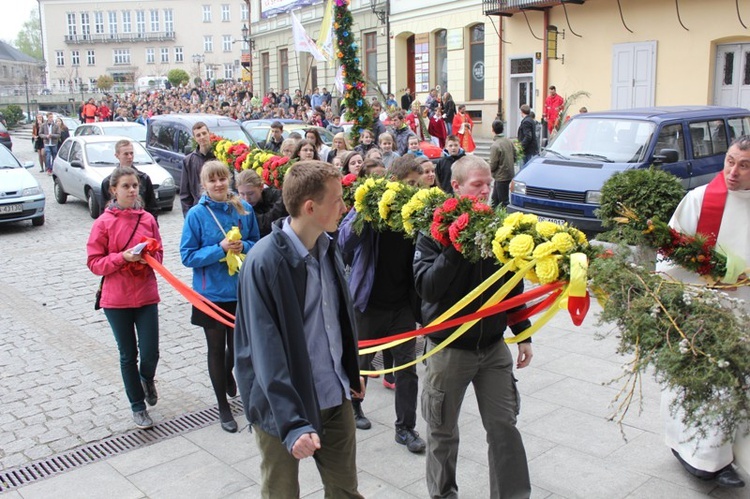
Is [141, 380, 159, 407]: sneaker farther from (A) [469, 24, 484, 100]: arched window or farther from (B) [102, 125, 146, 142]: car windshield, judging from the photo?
(A) [469, 24, 484, 100]: arched window

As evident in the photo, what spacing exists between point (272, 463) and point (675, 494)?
2.56m

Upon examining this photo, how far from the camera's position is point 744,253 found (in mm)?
4172

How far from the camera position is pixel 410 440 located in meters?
5.14

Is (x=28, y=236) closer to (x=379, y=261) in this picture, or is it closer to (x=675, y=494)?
(x=379, y=261)

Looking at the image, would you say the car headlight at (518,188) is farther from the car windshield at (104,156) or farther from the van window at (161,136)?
the van window at (161,136)

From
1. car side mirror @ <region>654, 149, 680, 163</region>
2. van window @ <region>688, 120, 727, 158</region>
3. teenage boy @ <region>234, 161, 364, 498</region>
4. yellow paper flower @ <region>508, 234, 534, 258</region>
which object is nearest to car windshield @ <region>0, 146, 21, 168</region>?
car side mirror @ <region>654, 149, 680, 163</region>

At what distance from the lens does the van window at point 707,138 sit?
11445 mm

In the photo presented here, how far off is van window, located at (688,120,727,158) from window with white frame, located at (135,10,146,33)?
94418 mm

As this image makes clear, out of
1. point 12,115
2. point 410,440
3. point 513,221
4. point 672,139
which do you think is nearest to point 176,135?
point 672,139

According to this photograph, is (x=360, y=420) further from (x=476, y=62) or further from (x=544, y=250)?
(x=476, y=62)

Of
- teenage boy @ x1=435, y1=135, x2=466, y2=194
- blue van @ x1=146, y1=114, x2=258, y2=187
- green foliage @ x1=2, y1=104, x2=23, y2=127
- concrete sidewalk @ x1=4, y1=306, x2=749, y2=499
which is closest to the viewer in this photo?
concrete sidewalk @ x1=4, y1=306, x2=749, y2=499

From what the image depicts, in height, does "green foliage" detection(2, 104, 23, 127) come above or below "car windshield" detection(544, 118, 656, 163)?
above

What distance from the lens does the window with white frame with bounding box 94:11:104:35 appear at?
3752 inches

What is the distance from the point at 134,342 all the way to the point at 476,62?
23.1 m
